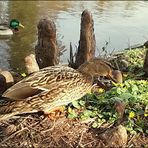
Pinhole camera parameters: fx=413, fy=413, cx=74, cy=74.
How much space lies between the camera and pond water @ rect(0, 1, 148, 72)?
32.8 ft

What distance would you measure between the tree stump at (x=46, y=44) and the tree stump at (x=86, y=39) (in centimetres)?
50

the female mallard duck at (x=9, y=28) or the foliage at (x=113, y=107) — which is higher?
the foliage at (x=113, y=107)

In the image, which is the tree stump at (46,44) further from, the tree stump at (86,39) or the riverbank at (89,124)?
the riverbank at (89,124)

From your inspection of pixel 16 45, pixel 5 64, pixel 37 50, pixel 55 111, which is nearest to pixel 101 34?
pixel 16 45

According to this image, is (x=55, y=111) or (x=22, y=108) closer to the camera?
(x=22, y=108)

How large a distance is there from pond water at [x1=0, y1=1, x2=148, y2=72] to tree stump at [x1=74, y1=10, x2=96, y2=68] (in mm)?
2044

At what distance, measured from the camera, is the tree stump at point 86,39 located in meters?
5.87

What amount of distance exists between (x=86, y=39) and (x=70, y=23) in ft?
22.4

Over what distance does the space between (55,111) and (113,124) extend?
1.83 feet

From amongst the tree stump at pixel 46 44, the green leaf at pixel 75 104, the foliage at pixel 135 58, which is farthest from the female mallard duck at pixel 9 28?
the green leaf at pixel 75 104

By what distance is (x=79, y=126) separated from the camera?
381 centimetres

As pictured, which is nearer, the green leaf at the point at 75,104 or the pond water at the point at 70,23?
the green leaf at the point at 75,104

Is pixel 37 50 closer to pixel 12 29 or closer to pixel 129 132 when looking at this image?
pixel 129 132

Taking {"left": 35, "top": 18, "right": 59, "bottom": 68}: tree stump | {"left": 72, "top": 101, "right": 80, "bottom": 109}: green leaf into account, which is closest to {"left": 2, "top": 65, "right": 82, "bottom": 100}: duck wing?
{"left": 72, "top": 101, "right": 80, "bottom": 109}: green leaf
